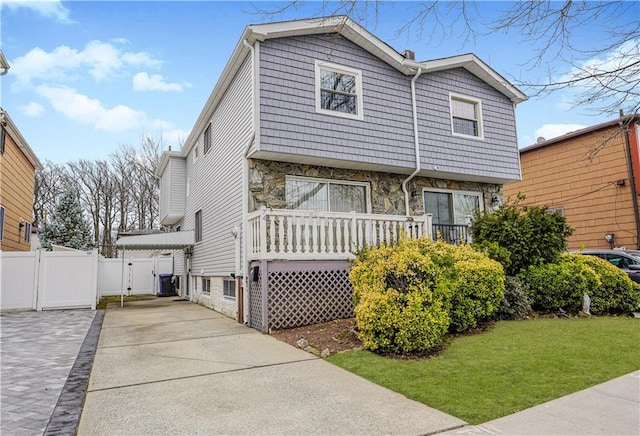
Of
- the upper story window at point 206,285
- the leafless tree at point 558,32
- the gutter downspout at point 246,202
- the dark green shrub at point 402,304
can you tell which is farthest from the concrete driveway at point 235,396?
the upper story window at point 206,285

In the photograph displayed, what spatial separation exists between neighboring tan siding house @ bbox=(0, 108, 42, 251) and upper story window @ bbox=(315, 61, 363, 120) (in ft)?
29.4

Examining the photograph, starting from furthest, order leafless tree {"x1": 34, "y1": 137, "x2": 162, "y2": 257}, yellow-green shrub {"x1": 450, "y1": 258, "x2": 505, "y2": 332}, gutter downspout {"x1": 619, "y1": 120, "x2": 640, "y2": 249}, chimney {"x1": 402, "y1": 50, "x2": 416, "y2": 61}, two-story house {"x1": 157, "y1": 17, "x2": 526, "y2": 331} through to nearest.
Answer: leafless tree {"x1": 34, "y1": 137, "x2": 162, "y2": 257}
gutter downspout {"x1": 619, "y1": 120, "x2": 640, "y2": 249}
chimney {"x1": 402, "y1": 50, "x2": 416, "y2": 61}
two-story house {"x1": 157, "y1": 17, "x2": 526, "y2": 331}
yellow-green shrub {"x1": 450, "y1": 258, "x2": 505, "y2": 332}

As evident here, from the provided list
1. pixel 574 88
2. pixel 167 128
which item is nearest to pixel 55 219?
pixel 167 128

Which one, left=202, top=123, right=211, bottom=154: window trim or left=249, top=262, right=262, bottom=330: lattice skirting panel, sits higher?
left=202, top=123, right=211, bottom=154: window trim

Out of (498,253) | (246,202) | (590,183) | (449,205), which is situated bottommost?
(498,253)

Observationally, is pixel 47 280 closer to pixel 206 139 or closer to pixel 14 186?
pixel 14 186

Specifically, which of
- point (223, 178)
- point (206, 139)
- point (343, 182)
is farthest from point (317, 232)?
point (206, 139)

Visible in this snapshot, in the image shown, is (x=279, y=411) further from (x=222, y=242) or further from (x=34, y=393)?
(x=222, y=242)

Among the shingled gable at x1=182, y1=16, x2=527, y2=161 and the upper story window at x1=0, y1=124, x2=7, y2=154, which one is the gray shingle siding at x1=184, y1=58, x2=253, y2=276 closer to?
the shingled gable at x1=182, y1=16, x2=527, y2=161

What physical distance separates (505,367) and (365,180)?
5.99 metres

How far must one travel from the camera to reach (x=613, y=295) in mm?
7777

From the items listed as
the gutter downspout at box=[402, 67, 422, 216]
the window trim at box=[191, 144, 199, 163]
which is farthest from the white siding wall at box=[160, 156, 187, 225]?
the gutter downspout at box=[402, 67, 422, 216]

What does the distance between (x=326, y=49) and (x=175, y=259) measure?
12.2m

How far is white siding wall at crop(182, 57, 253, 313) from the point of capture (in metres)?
8.77
